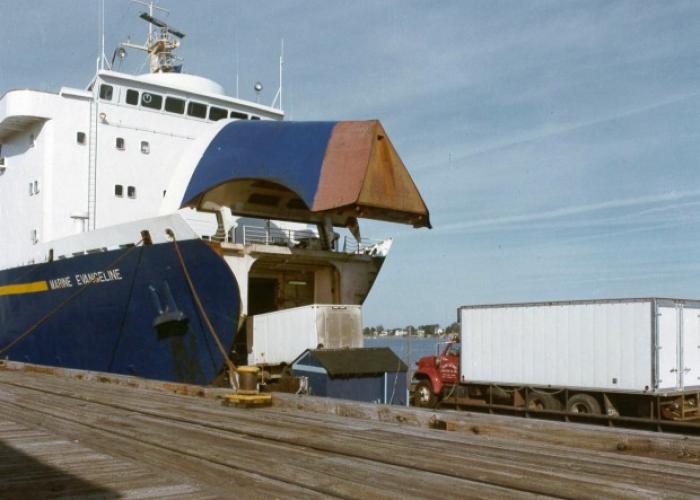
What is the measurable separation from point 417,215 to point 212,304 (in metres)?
5.34

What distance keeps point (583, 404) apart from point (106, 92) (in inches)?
664

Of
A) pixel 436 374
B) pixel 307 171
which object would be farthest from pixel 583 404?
pixel 307 171

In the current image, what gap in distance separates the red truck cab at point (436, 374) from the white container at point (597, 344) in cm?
181

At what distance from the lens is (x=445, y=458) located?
702 cm

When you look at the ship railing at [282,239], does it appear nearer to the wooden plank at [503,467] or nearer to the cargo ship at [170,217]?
the cargo ship at [170,217]

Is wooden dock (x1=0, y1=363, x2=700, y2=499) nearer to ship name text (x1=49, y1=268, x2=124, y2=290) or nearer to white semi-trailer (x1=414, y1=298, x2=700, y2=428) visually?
ship name text (x1=49, y1=268, x2=124, y2=290)

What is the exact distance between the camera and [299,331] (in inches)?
680

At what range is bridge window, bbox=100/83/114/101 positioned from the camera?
22.6 meters

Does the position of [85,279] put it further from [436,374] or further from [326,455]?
[326,455]

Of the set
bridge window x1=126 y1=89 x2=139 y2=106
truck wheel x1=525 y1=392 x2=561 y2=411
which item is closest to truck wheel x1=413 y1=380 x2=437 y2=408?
truck wheel x1=525 y1=392 x2=561 y2=411

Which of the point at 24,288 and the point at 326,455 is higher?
the point at 24,288

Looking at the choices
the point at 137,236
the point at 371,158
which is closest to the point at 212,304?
the point at 137,236

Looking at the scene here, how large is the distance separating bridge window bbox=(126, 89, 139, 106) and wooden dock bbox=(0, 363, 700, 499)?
14137mm

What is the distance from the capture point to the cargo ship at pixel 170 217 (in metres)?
16.6
